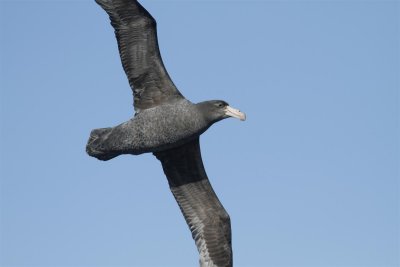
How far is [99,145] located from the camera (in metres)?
19.8

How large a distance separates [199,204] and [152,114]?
290 centimetres

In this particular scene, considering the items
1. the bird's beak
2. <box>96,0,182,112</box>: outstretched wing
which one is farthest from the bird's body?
the bird's beak

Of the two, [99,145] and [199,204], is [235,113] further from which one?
[99,145]

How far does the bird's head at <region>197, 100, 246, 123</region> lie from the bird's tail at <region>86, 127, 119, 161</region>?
2149 millimetres

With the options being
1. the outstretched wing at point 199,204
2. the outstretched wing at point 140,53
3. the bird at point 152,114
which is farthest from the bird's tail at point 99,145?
the outstretched wing at point 199,204

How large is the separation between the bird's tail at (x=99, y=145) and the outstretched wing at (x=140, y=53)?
2.95 feet

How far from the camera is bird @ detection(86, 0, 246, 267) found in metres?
19.2

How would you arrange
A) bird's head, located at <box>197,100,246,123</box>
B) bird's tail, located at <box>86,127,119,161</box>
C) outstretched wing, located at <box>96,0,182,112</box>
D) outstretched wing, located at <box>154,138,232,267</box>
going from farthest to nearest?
outstretched wing, located at <box>154,138,232,267</box>, bird's tail, located at <box>86,127,119,161</box>, outstretched wing, located at <box>96,0,182,112</box>, bird's head, located at <box>197,100,246,123</box>

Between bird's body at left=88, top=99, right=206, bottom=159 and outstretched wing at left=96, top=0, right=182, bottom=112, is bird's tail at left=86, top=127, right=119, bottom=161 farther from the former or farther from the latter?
outstretched wing at left=96, top=0, right=182, bottom=112

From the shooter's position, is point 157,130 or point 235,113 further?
point 235,113

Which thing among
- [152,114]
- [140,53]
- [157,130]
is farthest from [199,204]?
[140,53]

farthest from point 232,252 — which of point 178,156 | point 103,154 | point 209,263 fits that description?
point 103,154

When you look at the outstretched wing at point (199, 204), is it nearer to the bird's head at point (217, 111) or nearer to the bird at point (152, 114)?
the bird at point (152, 114)

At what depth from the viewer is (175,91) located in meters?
19.7
